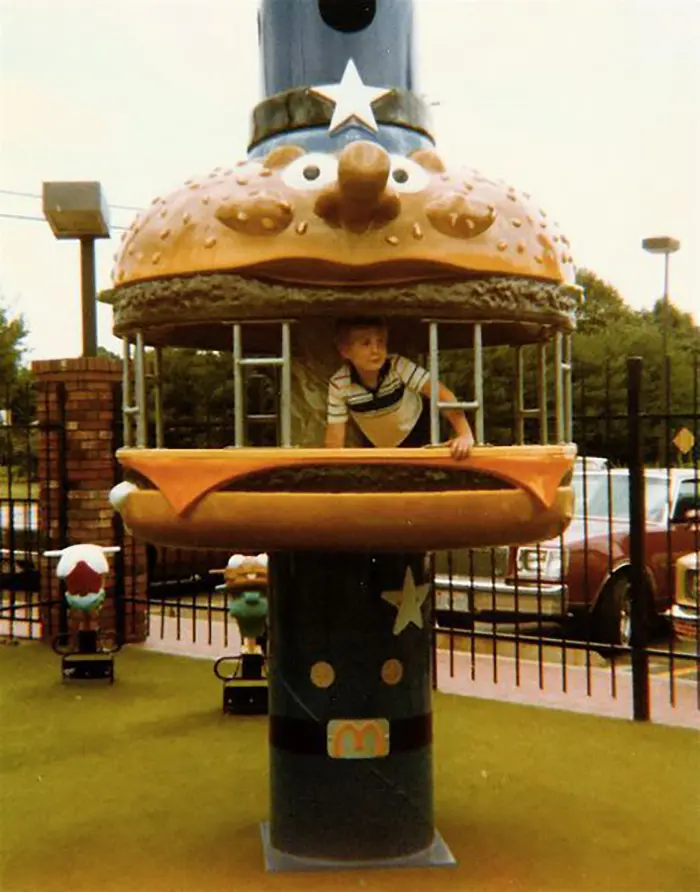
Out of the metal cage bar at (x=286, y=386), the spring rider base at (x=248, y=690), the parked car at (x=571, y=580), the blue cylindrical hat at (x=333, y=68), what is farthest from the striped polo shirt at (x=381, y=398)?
the parked car at (x=571, y=580)

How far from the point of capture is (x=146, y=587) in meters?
10.6

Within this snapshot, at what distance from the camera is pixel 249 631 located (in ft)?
25.4

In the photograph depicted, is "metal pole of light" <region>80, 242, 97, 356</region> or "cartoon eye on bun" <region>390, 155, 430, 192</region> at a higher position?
"metal pole of light" <region>80, 242, 97, 356</region>

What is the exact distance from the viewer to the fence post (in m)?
7.41

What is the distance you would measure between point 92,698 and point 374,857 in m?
4.13

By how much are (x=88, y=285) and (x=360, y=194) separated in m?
7.87

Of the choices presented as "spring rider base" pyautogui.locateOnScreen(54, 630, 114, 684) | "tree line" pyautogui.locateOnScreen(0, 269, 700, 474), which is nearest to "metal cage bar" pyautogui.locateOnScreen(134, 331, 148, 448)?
"tree line" pyautogui.locateOnScreen(0, 269, 700, 474)

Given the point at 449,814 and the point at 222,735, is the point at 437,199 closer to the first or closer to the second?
the point at 449,814

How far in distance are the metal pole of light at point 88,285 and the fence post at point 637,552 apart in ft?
19.2

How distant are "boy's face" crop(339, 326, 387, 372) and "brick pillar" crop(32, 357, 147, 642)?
6215mm

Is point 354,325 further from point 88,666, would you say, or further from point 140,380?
point 88,666

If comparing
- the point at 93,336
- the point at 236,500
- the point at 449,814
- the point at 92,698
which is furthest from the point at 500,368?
the point at 236,500

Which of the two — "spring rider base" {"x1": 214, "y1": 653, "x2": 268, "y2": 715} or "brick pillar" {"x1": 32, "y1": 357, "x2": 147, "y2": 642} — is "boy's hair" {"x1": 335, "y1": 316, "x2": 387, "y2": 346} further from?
"brick pillar" {"x1": 32, "y1": 357, "x2": 147, "y2": 642}

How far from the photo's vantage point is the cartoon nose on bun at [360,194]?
12.6 feet
